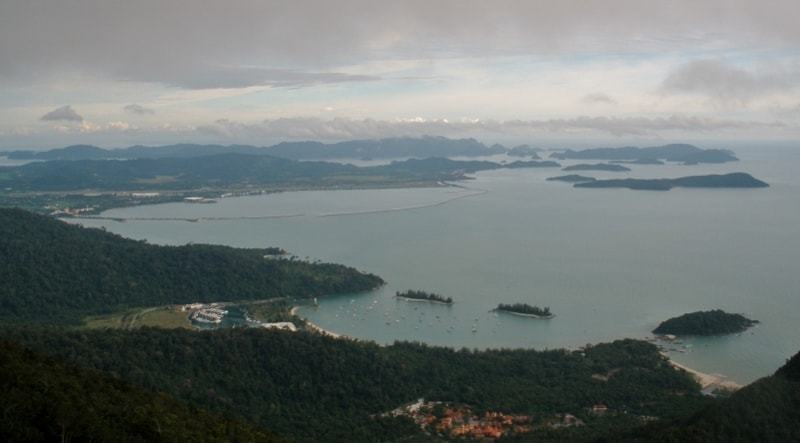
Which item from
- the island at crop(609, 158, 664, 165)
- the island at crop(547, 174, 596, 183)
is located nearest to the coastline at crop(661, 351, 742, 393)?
the island at crop(547, 174, 596, 183)

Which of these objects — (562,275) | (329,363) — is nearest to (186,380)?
(329,363)

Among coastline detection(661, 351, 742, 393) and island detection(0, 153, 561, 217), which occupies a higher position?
island detection(0, 153, 561, 217)

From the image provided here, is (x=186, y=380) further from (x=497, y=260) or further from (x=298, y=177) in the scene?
(x=298, y=177)

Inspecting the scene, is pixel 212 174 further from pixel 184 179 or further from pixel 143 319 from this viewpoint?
pixel 143 319

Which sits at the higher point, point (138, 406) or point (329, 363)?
point (138, 406)

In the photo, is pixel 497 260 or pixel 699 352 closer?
pixel 699 352

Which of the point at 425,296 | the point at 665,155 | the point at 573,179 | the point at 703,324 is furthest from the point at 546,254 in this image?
the point at 665,155

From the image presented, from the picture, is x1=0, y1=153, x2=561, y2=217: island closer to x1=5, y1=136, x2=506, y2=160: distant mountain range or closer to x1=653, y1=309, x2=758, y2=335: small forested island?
x1=5, y1=136, x2=506, y2=160: distant mountain range
